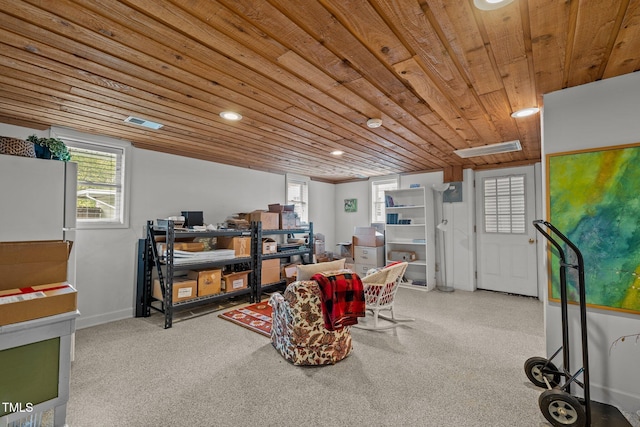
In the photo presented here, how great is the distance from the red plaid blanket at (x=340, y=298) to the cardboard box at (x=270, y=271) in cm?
216

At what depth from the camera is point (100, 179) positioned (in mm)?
3510

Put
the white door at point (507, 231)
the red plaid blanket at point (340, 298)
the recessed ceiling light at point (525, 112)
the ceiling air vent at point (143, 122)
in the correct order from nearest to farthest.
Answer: the red plaid blanket at point (340, 298) → the recessed ceiling light at point (525, 112) → the ceiling air vent at point (143, 122) → the white door at point (507, 231)

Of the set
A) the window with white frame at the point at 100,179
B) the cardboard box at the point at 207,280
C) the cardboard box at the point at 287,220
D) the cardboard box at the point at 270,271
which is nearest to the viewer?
the window with white frame at the point at 100,179

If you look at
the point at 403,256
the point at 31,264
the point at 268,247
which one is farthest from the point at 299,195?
the point at 31,264

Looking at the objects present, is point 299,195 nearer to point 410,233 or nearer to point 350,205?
point 350,205

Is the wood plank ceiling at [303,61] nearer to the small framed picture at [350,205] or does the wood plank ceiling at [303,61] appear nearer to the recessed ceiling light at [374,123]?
the recessed ceiling light at [374,123]

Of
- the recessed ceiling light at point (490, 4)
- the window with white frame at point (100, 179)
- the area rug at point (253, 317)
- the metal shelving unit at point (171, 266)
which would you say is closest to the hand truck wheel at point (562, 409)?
the recessed ceiling light at point (490, 4)

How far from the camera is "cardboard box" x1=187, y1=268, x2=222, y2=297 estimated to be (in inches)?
148

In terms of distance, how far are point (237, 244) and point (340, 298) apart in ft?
7.14

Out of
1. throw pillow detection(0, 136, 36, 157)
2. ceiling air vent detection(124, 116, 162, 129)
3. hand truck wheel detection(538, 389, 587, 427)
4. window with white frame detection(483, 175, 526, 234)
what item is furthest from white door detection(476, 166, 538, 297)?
throw pillow detection(0, 136, 36, 157)

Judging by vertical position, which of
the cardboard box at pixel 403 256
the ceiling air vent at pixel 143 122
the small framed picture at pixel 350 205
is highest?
the ceiling air vent at pixel 143 122

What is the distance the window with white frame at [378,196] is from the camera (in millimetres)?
6207

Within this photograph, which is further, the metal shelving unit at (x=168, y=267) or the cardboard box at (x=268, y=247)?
the cardboard box at (x=268, y=247)

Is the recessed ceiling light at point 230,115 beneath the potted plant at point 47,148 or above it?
above
